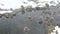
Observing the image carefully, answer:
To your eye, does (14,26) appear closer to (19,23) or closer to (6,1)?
(19,23)

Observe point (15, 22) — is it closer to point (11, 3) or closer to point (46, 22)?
point (46, 22)

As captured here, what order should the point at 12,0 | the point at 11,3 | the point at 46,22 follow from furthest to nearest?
1. the point at 12,0
2. the point at 11,3
3. the point at 46,22

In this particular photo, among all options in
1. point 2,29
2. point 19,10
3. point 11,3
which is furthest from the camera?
point 11,3

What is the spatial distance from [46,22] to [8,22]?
291 cm

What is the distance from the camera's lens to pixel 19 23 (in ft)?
54.3

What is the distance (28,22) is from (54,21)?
196cm

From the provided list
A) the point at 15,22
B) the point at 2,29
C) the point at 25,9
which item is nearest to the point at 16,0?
the point at 25,9

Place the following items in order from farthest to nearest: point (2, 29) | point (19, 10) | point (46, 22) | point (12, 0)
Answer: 1. point (12, 0)
2. point (19, 10)
3. point (46, 22)
4. point (2, 29)

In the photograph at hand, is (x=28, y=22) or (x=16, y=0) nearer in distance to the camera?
(x=28, y=22)

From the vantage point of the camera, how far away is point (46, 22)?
1606 cm

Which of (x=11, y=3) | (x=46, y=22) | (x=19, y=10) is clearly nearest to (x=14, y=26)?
(x=46, y=22)

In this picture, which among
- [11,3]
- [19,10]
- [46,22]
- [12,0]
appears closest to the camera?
[46,22]

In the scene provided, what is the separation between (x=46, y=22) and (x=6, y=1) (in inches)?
530

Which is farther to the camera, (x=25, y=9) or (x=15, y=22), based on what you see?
(x=25, y=9)
